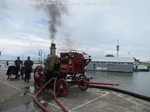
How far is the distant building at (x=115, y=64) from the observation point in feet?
160

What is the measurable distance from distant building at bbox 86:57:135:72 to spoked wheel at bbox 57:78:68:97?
146 feet

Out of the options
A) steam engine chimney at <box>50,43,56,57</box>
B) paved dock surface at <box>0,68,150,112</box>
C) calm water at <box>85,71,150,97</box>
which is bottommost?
calm water at <box>85,71,150,97</box>

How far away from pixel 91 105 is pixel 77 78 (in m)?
1.74

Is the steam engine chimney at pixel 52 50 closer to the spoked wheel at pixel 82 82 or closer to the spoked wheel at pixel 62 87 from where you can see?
the spoked wheel at pixel 62 87

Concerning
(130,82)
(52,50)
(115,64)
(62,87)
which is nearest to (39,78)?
(52,50)

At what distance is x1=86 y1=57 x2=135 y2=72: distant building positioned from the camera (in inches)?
1915

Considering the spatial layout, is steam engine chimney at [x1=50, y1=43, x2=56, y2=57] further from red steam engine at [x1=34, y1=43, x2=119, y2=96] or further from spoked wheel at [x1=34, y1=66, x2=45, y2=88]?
spoked wheel at [x1=34, y1=66, x2=45, y2=88]

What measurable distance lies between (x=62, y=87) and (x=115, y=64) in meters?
46.2

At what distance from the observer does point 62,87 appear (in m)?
6.39

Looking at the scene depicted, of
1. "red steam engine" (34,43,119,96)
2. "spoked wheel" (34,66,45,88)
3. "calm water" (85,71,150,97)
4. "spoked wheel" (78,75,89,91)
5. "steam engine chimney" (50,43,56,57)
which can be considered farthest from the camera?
"calm water" (85,71,150,97)

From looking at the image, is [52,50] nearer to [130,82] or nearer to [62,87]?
[62,87]

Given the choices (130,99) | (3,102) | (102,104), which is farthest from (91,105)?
(3,102)

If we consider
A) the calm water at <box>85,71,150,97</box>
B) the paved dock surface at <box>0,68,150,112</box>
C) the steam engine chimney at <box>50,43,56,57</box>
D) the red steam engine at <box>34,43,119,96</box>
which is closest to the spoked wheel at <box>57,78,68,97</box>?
the red steam engine at <box>34,43,119,96</box>

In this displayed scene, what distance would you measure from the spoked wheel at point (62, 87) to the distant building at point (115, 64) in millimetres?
44433
